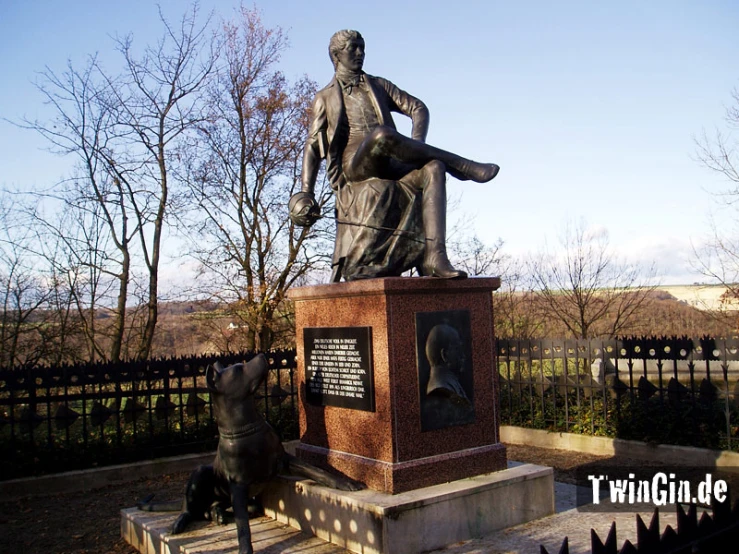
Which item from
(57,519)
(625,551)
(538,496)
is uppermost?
(625,551)

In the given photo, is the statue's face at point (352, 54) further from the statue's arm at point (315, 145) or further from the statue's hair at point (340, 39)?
the statue's arm at point (315, 145)

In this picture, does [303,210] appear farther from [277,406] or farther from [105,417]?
[277,406]

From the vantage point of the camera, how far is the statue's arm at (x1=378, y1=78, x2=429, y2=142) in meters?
5.45

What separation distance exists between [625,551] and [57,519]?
5.99 metres

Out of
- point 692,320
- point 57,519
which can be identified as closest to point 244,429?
point 57,519

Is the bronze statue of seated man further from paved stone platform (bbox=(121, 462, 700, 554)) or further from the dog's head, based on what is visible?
paved stone platform (bbox=(121, 462, 700, 554))

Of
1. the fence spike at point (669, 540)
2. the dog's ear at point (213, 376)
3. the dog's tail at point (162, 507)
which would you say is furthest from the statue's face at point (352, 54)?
the fence spike at point (669, 540)

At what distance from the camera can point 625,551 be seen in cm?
243

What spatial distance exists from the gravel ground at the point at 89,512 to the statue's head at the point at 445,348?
2.89 meters

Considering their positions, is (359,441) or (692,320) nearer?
Answer: (359,441)

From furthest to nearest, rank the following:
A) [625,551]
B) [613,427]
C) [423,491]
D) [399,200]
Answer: [613,427], [399,200], [423,491], [625,551]

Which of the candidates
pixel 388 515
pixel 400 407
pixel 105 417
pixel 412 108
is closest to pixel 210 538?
pixel 388 515

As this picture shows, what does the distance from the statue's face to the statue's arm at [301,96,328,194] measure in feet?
1.23

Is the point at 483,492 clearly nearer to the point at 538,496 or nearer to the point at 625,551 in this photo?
the point at 538,496
